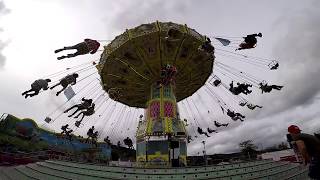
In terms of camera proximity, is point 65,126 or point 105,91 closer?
point 65,126

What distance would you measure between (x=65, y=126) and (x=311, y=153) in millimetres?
28178

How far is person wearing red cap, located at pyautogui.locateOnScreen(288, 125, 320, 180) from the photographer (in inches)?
226

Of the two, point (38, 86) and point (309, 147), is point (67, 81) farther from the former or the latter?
point (309, 147)

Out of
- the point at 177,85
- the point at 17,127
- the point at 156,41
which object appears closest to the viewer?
the point at 156,41

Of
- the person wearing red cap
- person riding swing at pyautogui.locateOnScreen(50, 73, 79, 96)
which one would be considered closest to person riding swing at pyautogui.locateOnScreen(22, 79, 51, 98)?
person riding swing at pyautogui.locateOnScreen(50, 73, 79, 96)

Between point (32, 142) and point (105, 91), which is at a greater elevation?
point (105, 91)

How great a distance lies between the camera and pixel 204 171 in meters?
18.2

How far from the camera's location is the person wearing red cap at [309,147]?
575 cm

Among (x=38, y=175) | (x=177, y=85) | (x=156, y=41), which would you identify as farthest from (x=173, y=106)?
(x=38, y=175)

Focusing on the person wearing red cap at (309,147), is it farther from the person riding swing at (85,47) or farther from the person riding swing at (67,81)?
the person riding swing at (67,81)

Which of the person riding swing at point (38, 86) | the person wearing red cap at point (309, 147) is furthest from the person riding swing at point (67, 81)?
the person wearing red cap at point (309, 147)

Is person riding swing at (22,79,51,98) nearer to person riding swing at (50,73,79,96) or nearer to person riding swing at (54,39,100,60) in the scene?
person riding swing at (50,73,79,96)

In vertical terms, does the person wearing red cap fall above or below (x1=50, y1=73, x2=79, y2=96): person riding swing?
below

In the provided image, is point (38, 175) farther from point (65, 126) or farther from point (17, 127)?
point (17, 127)
